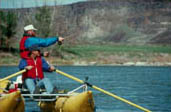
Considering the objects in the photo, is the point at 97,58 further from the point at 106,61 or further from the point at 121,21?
the point at 121,21

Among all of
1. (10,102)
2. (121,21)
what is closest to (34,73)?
(10,102)

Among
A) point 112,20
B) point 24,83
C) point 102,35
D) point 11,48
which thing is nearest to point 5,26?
point 11,48

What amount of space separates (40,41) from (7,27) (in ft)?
201

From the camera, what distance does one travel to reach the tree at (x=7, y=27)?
74438 millimetres

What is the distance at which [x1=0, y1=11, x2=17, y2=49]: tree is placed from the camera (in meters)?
74.4

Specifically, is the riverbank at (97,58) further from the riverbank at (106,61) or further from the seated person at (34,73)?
the seated person at (34,73)

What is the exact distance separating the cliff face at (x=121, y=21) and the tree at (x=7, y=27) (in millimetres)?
63307

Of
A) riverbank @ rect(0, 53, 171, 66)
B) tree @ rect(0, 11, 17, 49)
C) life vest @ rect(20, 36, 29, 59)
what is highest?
life vest @ rect(20, 36, 29, 59)

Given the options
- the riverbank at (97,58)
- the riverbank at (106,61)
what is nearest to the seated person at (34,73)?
the riverbank at (106,61)

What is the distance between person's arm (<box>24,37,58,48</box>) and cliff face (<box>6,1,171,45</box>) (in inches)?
4914

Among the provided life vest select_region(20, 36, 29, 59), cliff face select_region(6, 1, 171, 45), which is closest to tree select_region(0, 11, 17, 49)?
life vest select_region(20, 36, 29, 59)

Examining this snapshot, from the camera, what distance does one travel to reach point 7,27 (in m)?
75.6

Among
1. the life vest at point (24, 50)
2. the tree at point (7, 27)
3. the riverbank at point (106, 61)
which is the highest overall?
the life vest at point (24, 50)

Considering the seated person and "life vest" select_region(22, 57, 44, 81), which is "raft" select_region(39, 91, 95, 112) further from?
"life vest" select_region(22, 57, 44, 81)
